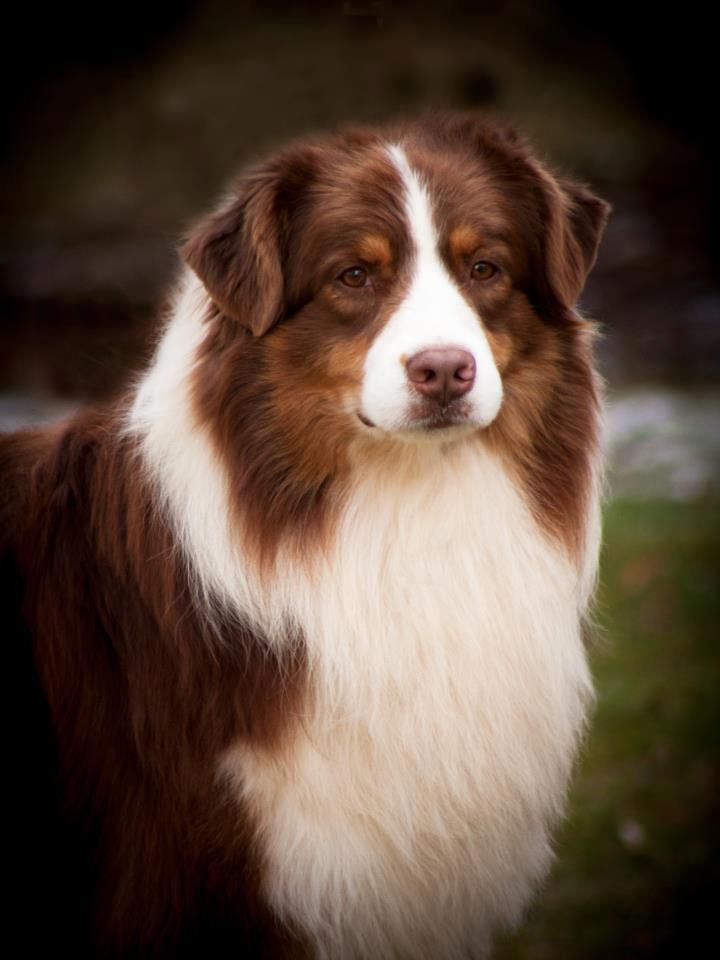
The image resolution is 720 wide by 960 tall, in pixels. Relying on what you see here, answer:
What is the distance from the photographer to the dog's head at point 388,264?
9.28 feet

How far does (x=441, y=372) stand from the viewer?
8.82 feet

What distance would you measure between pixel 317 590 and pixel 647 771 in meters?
3.39

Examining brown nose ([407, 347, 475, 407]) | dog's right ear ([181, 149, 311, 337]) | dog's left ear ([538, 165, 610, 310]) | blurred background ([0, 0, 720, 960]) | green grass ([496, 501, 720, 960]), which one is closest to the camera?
brown nose ([407, 347, 475, 407])

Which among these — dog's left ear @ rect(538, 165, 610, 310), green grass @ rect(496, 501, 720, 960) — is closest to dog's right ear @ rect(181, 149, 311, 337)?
dog's left ear @ rect(538, 165, 610, 310)

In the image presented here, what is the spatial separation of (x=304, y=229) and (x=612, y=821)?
11.6ft

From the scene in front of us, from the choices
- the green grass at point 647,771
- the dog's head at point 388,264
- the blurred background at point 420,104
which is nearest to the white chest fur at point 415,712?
the dog's head at point 388,264

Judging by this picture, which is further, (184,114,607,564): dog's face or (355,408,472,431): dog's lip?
(184,114,607,564): dog's face

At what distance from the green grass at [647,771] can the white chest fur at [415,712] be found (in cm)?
61

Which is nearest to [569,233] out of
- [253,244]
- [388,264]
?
[388,264]

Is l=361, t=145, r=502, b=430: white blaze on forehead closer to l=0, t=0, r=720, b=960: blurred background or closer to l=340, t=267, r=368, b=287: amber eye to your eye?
l=340, t=267, r=368, b=287: amber eye

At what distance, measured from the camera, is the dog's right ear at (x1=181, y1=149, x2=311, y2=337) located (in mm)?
2934

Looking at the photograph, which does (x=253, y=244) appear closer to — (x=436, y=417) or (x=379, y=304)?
(x=379, y=304)

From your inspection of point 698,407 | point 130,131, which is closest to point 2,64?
point 130,131

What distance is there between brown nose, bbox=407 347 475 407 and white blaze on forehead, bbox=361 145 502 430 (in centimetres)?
2
